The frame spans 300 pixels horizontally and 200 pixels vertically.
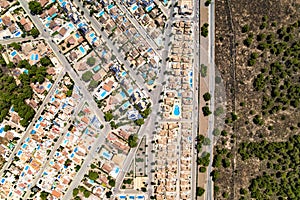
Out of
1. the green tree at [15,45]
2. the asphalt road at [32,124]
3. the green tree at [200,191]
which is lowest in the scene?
A: the green tree at [200,191]

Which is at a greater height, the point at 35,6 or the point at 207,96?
the point at 35,6

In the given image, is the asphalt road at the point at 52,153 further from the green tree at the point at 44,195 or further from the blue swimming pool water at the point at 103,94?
the blue swimming pool water at the point at 103,94

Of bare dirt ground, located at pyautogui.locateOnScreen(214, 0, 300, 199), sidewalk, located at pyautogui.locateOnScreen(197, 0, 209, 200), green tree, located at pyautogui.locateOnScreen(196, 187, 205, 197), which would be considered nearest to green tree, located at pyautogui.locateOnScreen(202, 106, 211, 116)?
sidewalk, located at pyautogui.locateOnScreen(197, 0, 209, 200)

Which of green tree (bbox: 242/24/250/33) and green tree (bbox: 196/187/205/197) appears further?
green tree (bbox: 196/187/205/197)

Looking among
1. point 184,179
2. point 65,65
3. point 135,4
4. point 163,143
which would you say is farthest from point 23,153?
point 135,4

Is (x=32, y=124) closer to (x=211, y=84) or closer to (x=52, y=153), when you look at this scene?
(x=52, y=153)

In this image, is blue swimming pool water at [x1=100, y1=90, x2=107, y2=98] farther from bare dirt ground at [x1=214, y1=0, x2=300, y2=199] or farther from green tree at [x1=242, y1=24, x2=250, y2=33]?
green tree at [x1=242, y1=24, x2=250, y2=33]

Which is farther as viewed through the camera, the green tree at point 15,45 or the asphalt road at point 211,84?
the asphalt road at point 211,84

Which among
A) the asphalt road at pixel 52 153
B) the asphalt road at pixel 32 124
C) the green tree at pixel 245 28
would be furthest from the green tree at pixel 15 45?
the green tree at pixel 245 28

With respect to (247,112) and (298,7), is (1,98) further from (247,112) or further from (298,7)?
(298,7)

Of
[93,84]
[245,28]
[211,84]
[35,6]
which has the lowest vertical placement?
[93,84]

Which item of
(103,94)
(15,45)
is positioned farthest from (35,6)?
(103,94)
